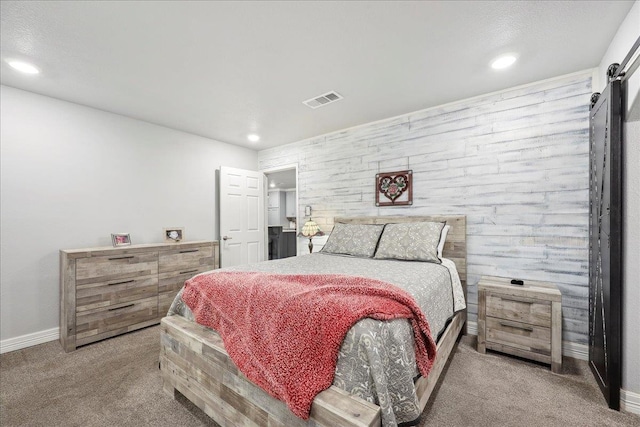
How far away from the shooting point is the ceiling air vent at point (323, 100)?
9.07 ft

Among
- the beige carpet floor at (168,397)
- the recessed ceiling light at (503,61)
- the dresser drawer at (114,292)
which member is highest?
the recessed ceiling light at (503,61)

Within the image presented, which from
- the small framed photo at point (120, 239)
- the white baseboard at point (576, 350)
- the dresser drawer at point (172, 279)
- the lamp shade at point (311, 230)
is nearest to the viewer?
the white baseboard at point (576, 350)

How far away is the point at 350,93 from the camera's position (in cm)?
272

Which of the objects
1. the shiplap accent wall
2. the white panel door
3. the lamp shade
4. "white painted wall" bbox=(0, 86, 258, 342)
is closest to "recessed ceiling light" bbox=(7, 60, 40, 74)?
"white painted wall" bbox=(0, 86, 258, 342)

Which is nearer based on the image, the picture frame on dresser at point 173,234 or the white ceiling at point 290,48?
the white ceiling at point 290,48

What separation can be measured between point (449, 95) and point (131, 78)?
3.06m

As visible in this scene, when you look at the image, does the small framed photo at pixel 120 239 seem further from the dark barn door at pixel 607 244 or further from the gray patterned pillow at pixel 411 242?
the dark barn door at pixel 607 244

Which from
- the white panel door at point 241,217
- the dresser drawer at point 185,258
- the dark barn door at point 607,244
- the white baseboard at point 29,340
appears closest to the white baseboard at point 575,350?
the dark barn door at point 607,244

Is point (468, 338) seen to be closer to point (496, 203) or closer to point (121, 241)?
point (496, 203)

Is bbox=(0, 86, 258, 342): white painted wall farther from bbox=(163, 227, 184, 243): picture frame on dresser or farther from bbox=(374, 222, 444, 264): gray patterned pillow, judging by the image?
bbox=(374, 222, 444, 264): gray patterned pillow

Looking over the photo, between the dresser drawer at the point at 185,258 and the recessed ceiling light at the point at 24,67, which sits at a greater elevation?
the recessed ceiling light at the point at 24,67

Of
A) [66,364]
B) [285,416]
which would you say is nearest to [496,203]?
[285,416]

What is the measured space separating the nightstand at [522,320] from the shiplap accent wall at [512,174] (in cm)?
34

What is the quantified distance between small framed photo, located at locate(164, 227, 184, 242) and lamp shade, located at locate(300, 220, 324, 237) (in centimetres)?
169
